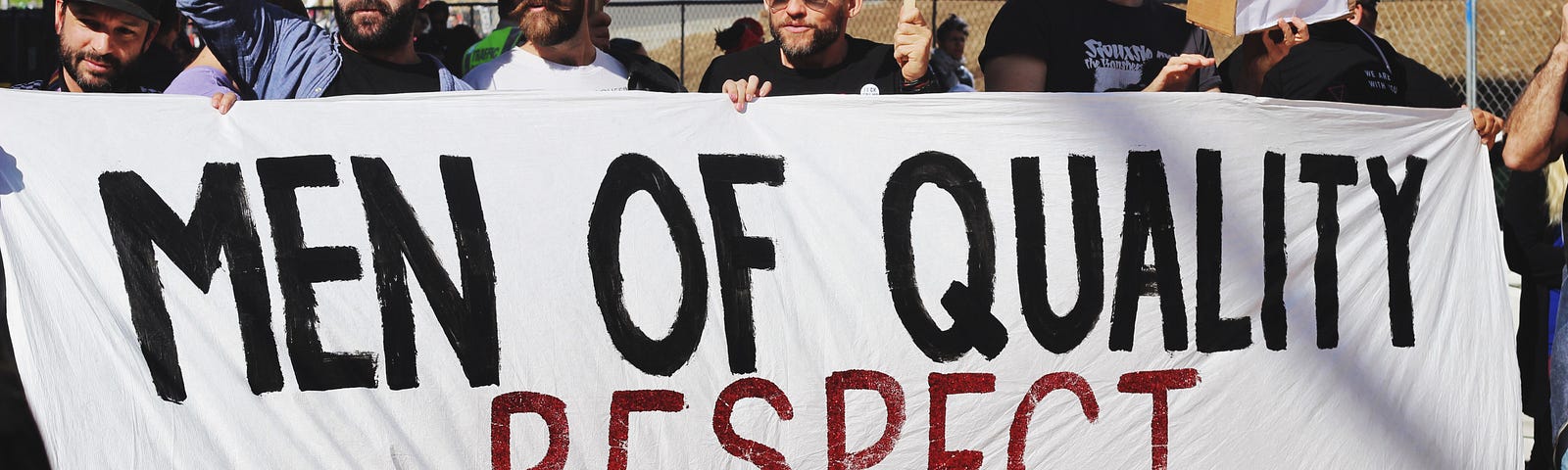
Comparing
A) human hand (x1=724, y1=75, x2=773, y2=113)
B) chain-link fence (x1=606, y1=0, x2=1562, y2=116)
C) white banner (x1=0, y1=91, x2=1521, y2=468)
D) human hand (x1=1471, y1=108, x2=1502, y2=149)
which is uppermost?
chain-link fence (x1=606, y1=0, x2=1562, y2=116)

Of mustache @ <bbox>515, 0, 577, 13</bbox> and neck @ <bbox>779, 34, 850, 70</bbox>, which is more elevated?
mustache @ <bbox>515, 0, 577, 13</bbox>

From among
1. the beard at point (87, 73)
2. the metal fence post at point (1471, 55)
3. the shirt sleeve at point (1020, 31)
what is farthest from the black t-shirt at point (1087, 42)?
the metal fence post at point (1471, 55)

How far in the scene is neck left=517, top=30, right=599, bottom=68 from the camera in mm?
4078

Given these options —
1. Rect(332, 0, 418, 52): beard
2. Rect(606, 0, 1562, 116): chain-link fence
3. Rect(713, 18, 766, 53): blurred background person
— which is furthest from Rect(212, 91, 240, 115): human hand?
Rect(606, 0, 1562, 116): chain-link fence

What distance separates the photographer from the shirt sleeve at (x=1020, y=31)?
4090 mm

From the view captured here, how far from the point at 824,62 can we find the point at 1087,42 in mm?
708

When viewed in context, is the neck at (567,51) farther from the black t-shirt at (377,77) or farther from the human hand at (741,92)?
the human hand at (741,92)

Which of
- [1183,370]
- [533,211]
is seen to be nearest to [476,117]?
[533,211]

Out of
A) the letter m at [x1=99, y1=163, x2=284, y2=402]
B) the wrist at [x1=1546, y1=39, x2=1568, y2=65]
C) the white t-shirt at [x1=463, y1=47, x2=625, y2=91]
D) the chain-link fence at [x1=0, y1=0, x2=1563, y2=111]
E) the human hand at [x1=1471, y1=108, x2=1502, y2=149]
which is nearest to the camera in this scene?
the letter m at [x1=99, y1=163, x2=284, y2=402]

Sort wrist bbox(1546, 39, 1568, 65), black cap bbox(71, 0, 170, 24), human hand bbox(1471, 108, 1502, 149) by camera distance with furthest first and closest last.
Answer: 1. human hand bbox(1471, 108, 1502, 149)
2. wrist bbox(1546, 39, 1568, 65)
3. black cap bbox(71, 0, 170, 24)

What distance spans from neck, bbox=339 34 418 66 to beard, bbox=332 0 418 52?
0.04ft

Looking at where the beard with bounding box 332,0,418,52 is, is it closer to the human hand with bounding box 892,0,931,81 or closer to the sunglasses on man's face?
the sunglasses on man's face

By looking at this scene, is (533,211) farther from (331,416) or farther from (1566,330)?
(1566,330)

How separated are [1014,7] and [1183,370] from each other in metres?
1.12
